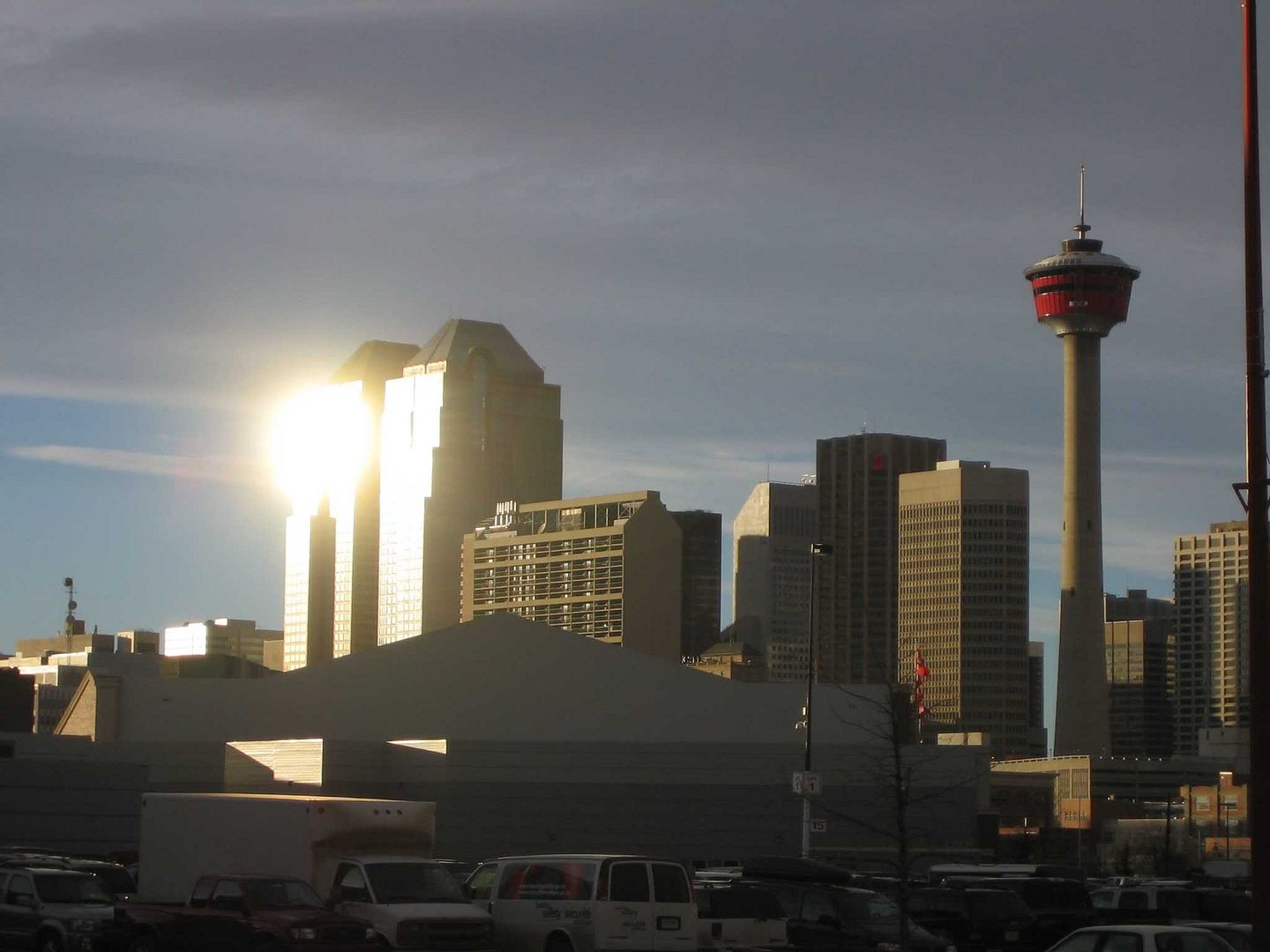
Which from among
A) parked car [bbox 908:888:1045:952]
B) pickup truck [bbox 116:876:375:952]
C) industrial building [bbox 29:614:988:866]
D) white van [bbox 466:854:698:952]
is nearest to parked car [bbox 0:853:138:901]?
pickup truck [bbox 116:876:375:952]

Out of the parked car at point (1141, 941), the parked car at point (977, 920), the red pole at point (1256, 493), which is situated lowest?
the parked car at point (977, 920)

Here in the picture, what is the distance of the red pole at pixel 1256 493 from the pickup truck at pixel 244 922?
15.5 m

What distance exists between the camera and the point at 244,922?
29.1 m

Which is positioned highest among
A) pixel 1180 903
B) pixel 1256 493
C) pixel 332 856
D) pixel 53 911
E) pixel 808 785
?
pixel 1256 493

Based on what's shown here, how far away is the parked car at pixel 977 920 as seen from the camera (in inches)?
1438

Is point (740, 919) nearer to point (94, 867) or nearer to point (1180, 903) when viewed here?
point (1180, 903)

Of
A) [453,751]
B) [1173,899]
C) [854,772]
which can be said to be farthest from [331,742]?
[1173,899]

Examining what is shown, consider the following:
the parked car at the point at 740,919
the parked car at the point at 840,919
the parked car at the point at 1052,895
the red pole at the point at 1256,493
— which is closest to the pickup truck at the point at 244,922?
the parked car at the point at 740,919

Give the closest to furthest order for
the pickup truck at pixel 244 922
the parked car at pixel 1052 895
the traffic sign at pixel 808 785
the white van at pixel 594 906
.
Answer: the pickup truck at pixel 244 922, the white van at pixel 594 906, the parked car at pixel 1052 895, the traffic sign at pixel 808 785

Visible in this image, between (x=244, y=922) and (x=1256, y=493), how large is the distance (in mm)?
17627

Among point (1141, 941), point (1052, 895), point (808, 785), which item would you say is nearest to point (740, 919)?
point (1052, 895)

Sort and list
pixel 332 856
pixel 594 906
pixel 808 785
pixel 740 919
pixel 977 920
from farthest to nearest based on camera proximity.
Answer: pixel 808 785 < pixel 977 920 < pixel 740 919 < pixel 332 856 < pixel 594 906

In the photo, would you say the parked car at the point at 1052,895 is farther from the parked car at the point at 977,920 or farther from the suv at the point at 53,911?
the suv at the point at 53,911

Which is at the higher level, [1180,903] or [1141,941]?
[1141,941]
